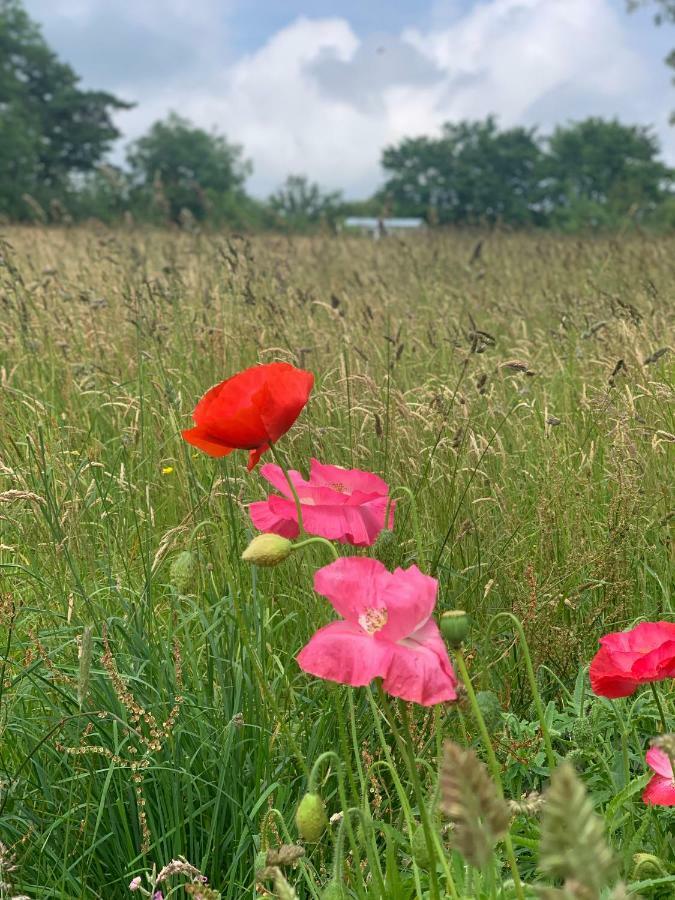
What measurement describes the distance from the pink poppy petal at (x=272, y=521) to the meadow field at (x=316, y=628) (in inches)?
4.5

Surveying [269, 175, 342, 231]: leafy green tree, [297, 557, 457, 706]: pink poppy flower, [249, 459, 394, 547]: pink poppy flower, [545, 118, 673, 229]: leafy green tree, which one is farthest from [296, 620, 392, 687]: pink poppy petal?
[545, 118, 673, 229]: leafy green tree

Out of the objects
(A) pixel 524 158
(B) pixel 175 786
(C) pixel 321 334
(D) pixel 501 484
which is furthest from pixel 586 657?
(A) pixel 524 158

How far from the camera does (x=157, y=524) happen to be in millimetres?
2830

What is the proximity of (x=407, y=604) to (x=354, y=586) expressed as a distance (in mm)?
75

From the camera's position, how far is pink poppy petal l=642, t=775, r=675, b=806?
138 cm

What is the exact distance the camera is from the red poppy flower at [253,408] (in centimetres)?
131

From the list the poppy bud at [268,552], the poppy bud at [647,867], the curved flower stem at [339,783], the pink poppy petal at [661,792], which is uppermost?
the poppy bud at [268,552]

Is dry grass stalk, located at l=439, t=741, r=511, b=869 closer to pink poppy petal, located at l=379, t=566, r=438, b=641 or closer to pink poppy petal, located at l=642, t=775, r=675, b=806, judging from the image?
pink poppy petal, located at l=379, t=566, r=438, b=641

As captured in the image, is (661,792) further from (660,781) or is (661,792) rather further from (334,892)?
(334,892)

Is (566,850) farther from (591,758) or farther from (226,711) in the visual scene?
(591,758)

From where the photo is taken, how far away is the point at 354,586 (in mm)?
1134

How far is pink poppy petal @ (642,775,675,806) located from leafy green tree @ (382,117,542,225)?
38158mm

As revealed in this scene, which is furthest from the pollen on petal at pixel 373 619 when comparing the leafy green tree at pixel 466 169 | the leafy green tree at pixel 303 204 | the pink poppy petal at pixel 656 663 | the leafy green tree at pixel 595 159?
the leafy green tree at pixel 595 159

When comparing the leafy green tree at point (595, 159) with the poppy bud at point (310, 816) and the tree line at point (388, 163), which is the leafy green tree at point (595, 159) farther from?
the poppy bud at point (310, 816)
